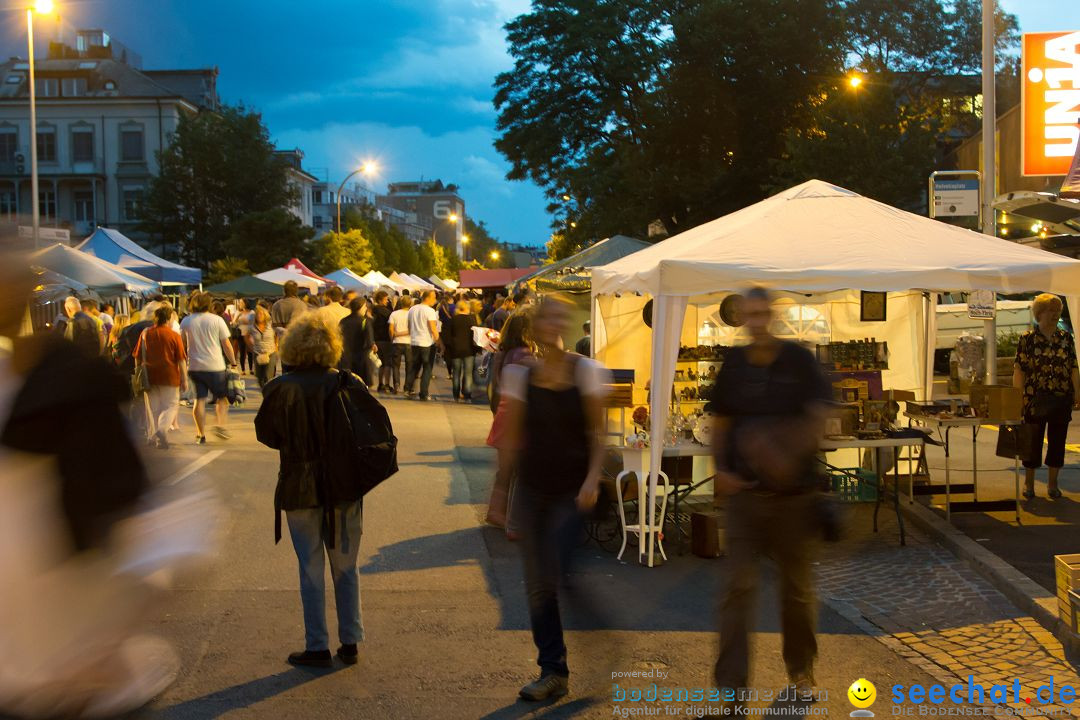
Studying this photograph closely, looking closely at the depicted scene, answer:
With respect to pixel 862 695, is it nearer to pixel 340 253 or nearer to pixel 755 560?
pixel 755 560

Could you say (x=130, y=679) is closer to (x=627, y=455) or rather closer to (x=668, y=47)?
(x=627, y=455)

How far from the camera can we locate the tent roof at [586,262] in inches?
749

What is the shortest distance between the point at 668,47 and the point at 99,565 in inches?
1382

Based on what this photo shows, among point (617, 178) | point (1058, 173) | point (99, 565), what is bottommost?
point (99, 565)

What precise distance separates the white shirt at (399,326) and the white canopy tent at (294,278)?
37.1 feet

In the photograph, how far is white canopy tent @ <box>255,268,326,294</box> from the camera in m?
30.8

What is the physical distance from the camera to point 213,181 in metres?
56.1

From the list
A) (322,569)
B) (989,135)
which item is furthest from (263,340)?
(322,569)

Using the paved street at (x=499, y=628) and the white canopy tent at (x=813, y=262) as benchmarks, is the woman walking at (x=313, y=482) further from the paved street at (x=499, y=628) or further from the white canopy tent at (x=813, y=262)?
the white canopy tent at (x=813, y=262)

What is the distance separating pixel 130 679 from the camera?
2148 mm

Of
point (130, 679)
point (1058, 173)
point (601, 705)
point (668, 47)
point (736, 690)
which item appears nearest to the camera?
point (130, 679)

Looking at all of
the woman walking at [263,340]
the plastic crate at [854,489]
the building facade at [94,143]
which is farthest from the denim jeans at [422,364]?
the building facade at [94,143]

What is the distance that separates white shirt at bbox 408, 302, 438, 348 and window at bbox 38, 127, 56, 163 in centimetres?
5545

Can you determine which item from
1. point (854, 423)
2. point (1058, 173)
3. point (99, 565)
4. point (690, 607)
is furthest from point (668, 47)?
point (99, 565)
